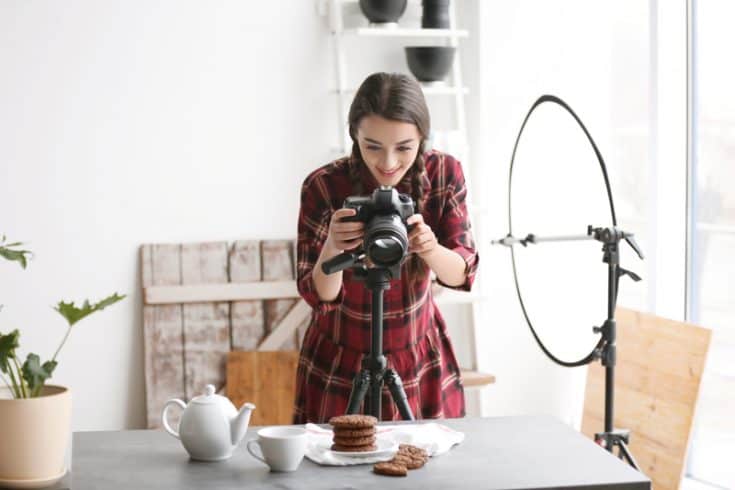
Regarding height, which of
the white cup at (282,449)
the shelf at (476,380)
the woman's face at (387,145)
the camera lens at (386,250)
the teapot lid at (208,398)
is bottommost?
the shelf at (476,380)

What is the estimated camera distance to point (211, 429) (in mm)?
1956

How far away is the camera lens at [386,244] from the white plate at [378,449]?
0.34m

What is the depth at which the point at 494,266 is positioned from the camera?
4227 mm

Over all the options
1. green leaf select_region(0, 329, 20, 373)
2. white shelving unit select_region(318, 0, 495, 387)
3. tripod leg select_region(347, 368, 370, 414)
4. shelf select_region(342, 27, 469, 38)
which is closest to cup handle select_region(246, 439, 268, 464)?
tripod leg select_region(347, 368, 370, 414)

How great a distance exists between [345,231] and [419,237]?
16cm

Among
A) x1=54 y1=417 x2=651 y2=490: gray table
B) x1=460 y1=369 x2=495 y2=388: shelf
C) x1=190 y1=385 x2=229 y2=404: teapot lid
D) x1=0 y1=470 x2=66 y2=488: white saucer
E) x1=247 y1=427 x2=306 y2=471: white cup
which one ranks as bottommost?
x1=460 y1=369 x2=495 y2=388: shelf

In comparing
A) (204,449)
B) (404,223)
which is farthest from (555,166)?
(204,449)

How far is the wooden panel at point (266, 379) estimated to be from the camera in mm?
3893

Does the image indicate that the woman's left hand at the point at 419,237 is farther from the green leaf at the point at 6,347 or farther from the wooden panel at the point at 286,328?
the wooden panel at the point at 286,328

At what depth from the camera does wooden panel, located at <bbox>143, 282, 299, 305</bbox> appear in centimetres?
383

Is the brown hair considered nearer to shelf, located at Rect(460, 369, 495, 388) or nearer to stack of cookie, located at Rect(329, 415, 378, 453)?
stack of cookie, located at Rect(329, 415, 378, 453)

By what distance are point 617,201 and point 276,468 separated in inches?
105

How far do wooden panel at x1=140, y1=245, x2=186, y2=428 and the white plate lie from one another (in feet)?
6.20

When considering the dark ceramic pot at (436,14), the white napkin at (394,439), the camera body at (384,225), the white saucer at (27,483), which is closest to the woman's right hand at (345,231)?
the camera body at (384,225)
